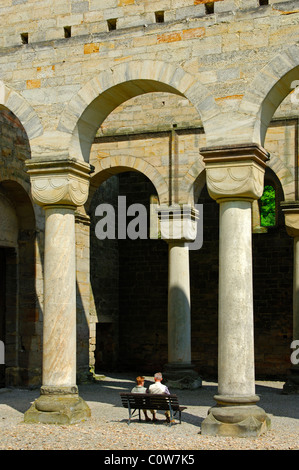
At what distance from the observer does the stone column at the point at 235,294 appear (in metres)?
8.06

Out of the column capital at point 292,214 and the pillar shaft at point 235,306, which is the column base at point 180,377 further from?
the pillar shaft at point 235,306

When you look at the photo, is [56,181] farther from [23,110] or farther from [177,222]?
[177,222]

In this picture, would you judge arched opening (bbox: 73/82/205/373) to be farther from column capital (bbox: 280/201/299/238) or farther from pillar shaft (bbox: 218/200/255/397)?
pillar shaft (bbox: 218/200/255/397)

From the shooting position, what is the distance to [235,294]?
27.1ft

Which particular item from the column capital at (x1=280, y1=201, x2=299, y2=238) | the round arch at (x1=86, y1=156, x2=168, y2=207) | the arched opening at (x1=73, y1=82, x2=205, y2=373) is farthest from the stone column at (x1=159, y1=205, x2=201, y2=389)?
the arched opening at (x1=73, y1=82, x2=205, y2=373)

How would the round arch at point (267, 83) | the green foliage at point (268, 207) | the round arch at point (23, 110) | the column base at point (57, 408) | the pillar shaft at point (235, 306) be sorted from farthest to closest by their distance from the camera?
the green foliage at point (268, 207) → the round arch at point (23, 110) → the column base at point (57, 408) → the round arch at point (267, 83) → the pillar shaft at point (235, 306)

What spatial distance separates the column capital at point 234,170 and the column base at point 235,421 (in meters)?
2.41

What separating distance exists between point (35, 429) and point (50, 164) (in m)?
3.38

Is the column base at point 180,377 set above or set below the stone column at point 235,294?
below

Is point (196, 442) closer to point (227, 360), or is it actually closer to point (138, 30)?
point (227, 360)

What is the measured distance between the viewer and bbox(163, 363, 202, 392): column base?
46.6 ft

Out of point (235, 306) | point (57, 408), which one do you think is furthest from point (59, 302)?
point (235, 306)

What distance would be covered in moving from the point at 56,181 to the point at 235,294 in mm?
2841
